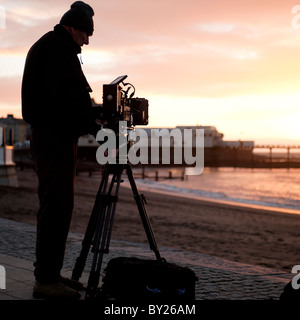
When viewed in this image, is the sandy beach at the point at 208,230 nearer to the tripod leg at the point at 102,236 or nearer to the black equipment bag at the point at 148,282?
the black equipment bag at the point at 148,282

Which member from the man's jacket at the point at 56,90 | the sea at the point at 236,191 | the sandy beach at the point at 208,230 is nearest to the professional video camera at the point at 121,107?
the man's jacket at the point at 56,90

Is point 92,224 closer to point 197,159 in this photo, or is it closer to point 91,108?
point 91,108

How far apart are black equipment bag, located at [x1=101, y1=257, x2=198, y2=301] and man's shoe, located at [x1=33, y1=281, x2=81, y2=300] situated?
235 mm

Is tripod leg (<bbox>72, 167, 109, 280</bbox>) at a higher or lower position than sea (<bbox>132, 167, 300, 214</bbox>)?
higher

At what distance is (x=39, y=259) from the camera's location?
3787 millimetres

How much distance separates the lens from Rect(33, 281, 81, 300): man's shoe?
3.75 metres

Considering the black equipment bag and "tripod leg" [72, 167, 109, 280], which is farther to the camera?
"tripod leg" [72, 167, 109, 280]

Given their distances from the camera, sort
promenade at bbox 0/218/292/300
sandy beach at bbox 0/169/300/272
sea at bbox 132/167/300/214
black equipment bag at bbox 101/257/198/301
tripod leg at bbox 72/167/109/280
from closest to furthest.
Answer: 1. black equipment bag at bbox 101/257/198/301
2. tripod leg at bbox 72/167/109/280
3. promenade at bbox 0/218/292/300
4. sandy beach at bbox 0/169/300/272
5. sea at bbox 132/167/300/214

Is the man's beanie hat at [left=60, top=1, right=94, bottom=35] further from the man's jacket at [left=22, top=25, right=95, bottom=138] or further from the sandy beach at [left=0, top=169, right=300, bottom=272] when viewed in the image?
the sandy beach at [left=0, top=169, right=300, bottom=272]

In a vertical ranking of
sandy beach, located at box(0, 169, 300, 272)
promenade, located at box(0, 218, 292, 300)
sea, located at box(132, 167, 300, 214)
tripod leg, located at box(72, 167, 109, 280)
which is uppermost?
tripod leg, located at box(72, 167, 109, 280)

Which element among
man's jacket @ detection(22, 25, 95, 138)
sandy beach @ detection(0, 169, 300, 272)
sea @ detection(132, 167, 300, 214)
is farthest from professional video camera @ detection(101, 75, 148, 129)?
sea @ detection(132, 167, 300, 214)

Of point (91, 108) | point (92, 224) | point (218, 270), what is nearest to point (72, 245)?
point (218, 270)

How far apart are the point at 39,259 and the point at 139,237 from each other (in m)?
6.23

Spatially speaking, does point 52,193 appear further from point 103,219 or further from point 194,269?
point 194,269
